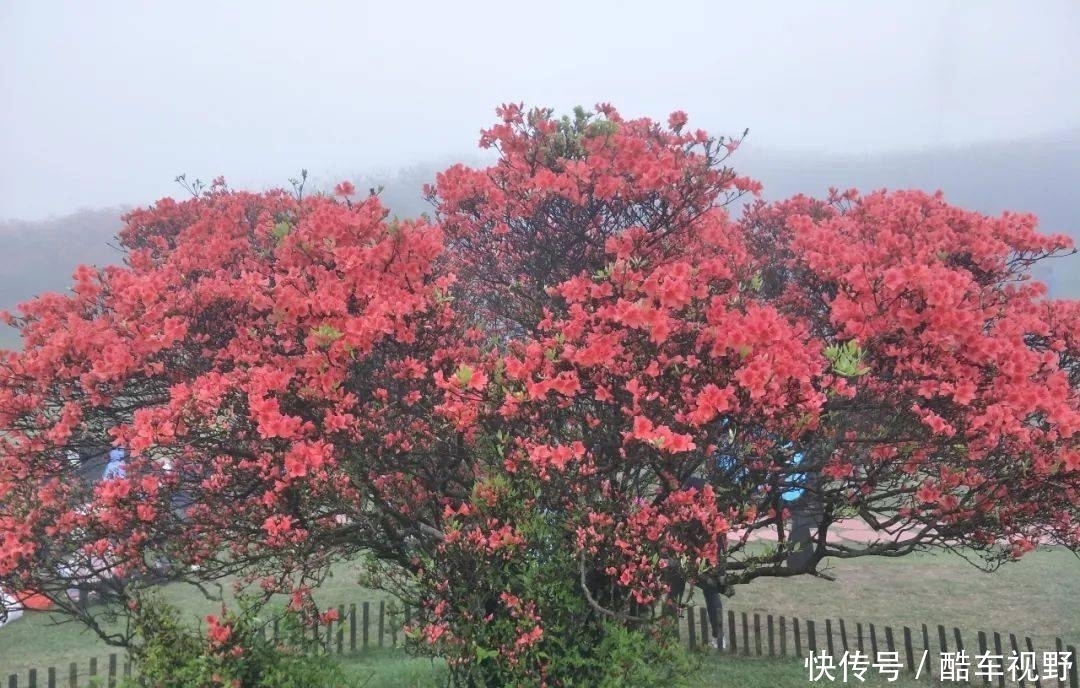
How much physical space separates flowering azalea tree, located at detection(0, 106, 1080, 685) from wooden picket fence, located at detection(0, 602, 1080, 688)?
2.87 metres

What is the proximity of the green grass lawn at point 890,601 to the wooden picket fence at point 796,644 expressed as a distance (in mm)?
360

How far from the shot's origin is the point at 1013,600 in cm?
1001

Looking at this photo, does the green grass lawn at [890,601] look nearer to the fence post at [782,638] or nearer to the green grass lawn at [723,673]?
the green grass lawn at [723,673]

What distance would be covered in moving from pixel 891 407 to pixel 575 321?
2055 millimetres

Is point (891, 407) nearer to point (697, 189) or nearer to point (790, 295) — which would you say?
point (790, 295)

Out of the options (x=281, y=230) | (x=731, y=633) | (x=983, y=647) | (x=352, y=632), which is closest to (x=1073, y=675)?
(x=983, y=647)

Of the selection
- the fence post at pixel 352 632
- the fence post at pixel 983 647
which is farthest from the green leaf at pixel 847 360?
the fence post at pixel 352 632

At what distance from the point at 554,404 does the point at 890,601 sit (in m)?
8.69

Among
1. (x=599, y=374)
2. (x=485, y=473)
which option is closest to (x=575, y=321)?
Result: (x=599, y=374)

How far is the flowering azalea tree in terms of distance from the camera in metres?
3.81

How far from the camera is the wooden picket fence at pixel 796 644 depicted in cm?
726

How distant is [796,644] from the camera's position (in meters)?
8.24

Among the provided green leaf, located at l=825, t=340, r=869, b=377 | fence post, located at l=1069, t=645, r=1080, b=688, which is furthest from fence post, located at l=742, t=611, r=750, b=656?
green leaf, located at l=825, t=340, r=869, b=377

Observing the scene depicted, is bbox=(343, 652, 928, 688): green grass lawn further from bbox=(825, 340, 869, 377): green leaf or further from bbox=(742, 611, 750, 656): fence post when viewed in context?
bbox=(825, 340, 869, 377): green leaf
